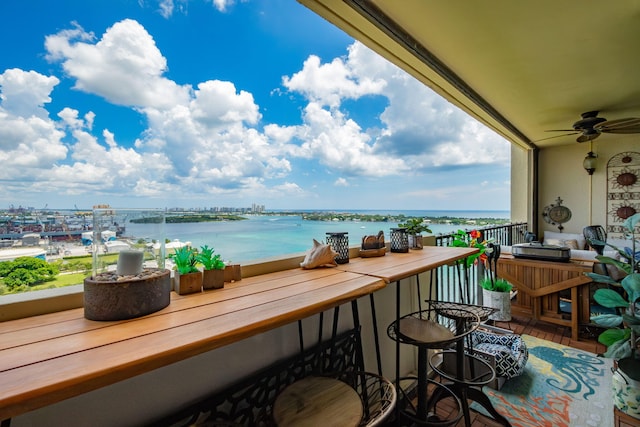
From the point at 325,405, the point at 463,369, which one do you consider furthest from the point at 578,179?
the point at 325,405

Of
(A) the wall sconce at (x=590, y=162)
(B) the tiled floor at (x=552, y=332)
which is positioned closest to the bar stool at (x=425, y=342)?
(B) the tiled floor at (x=552, y=332)

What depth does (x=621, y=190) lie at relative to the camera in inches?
212

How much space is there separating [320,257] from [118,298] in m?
0.87

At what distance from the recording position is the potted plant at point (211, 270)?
1058 millimetres

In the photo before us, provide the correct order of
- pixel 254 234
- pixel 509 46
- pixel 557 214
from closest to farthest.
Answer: pixel 254 234 → pixel 509 46 → pixel 557 214

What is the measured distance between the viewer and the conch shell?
143 centimetres

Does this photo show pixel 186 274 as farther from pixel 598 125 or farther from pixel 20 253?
pixel 598 125

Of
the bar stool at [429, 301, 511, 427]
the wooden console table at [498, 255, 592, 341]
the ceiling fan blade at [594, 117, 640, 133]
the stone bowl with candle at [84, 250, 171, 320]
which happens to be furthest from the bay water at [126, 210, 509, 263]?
the ceiling fan blade at [594, 117, 640, 133]

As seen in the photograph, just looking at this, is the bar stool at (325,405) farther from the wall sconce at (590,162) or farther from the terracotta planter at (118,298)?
the wall sconce at (590,162)

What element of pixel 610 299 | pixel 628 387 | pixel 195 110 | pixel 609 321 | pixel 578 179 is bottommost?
pixel 628 387

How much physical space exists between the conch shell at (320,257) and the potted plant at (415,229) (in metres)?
0.82

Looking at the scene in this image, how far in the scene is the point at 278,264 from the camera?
1.42 metres

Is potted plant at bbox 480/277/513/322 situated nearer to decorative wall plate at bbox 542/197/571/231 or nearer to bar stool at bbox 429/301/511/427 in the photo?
bar stool at bbox 429/301/511/427

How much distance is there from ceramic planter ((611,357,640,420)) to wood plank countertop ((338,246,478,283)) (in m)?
1.26
